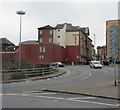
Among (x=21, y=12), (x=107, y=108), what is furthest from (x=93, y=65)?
(x=107, y=108)

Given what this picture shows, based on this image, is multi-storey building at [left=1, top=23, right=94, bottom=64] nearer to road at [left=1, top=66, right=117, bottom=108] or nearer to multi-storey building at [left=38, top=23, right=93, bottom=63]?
multi-storey building at [left=38, top=23, right=93, bottom=63]

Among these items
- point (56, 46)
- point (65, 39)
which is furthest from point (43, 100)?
point (65, 39)

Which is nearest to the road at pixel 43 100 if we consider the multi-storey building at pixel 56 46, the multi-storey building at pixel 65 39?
the multi-storey building at pixel 56 46

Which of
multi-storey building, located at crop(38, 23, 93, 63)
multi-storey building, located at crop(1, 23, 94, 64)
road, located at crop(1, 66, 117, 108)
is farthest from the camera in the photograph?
multi-storey building, located at crop(38, 23, 93, 63)

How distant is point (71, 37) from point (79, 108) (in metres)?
88.7

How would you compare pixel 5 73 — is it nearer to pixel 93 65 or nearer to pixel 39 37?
pixel 93 65

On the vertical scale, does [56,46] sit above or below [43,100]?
above

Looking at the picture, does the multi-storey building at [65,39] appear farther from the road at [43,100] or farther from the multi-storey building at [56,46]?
the road at [43,100]

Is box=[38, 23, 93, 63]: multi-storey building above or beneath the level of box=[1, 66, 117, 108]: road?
above

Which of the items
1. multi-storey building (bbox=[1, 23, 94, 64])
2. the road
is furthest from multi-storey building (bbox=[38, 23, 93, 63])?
the road

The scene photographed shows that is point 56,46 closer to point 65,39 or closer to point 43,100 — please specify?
point 65,39

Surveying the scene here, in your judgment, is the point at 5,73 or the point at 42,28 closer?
the point at 5,73

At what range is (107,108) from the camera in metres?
10.1

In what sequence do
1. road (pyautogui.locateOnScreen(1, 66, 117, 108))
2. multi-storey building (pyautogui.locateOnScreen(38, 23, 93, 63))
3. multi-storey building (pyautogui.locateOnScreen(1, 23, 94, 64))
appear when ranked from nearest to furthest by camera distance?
road (pyautogui.locateOnScreen(1, 66, 117, 108)) < multi-storey building (pyautogui.locateOnScreen(1, 23, 94, 64)) < multi-storey building (pyautogui.locateOnScreen(38, 23, 93, 63))
